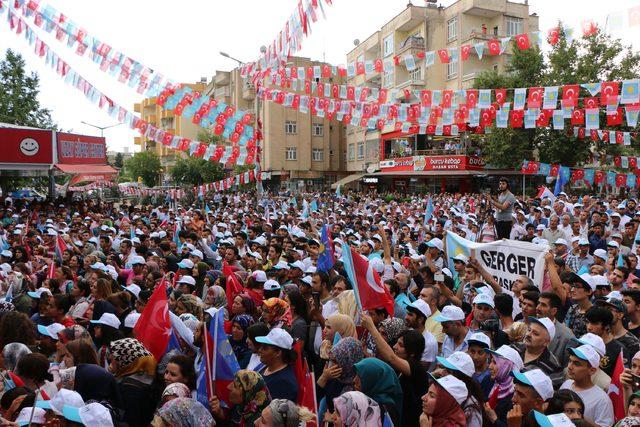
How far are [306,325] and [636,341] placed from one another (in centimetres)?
295

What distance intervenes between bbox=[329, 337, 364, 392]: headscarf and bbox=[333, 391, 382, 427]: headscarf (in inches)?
19.4

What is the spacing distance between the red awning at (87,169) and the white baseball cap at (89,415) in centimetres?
2163

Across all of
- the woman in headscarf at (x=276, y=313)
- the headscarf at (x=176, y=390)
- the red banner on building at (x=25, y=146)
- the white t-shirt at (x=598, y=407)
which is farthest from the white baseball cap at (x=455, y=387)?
the red banner on building at (x=25, y=146)

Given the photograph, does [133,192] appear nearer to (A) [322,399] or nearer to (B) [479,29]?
(B) [479,29]

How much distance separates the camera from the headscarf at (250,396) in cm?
374

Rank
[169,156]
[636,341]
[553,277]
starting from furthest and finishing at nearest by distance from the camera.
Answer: [169,156] < [553,277] < [636,341]

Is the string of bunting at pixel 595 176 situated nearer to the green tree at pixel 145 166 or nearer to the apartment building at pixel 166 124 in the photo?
the apartment building at pixel 166 124

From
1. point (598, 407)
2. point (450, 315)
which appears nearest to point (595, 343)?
point (598, 407)

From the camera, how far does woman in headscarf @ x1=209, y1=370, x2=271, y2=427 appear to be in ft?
12.3

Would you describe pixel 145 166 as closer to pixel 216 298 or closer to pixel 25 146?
pixel 25 146

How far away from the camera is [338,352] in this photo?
4023 mm

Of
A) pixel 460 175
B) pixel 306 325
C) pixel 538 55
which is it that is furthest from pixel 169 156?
pixel 306 325

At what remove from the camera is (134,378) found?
427 centimetres

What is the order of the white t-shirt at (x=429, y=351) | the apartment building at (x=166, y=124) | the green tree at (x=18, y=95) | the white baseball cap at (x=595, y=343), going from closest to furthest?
the white baseball cap at (x=595, y=343) → the white t-shirt at (x=429, y=351) → the green tree at (x=18, y=95) → the apartment building at (x=166, y=124)
